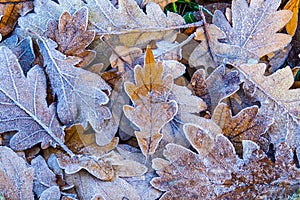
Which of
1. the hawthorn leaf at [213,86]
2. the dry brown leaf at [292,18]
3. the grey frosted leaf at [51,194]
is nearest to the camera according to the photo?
the grey frosted leaf at [51,194]

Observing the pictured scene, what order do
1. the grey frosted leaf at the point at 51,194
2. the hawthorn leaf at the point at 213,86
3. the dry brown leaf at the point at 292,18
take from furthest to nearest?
the dry brown leaf at the point at 292,18, the hawthorn leaf at the point at 213,86, the grey frosted leaf at the point at 51,194

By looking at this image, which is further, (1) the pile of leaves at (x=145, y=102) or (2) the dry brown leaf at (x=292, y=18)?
(2) the dry brown leaf at (x=292, y=18)


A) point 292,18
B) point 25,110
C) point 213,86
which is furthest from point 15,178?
point 292,18

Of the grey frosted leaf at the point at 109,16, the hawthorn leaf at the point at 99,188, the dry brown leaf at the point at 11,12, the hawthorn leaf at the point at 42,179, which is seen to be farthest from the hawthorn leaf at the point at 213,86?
the dry brown leaf at the point at 11,12

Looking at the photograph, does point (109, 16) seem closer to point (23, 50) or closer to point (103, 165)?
point (23, 50)

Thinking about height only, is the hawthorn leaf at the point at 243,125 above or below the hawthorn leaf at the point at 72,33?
below

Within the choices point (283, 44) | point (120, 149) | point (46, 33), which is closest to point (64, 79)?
point (46, 33)

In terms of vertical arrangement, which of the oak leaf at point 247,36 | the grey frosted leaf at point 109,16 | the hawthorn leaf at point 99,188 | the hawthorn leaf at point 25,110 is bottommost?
the hawthorn leaf at point 99,188

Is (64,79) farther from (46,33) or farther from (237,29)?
(237,29)

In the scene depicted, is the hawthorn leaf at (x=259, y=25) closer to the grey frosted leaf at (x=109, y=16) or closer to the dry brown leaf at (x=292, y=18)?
the dry brown leaf at (x=292, y=18)
